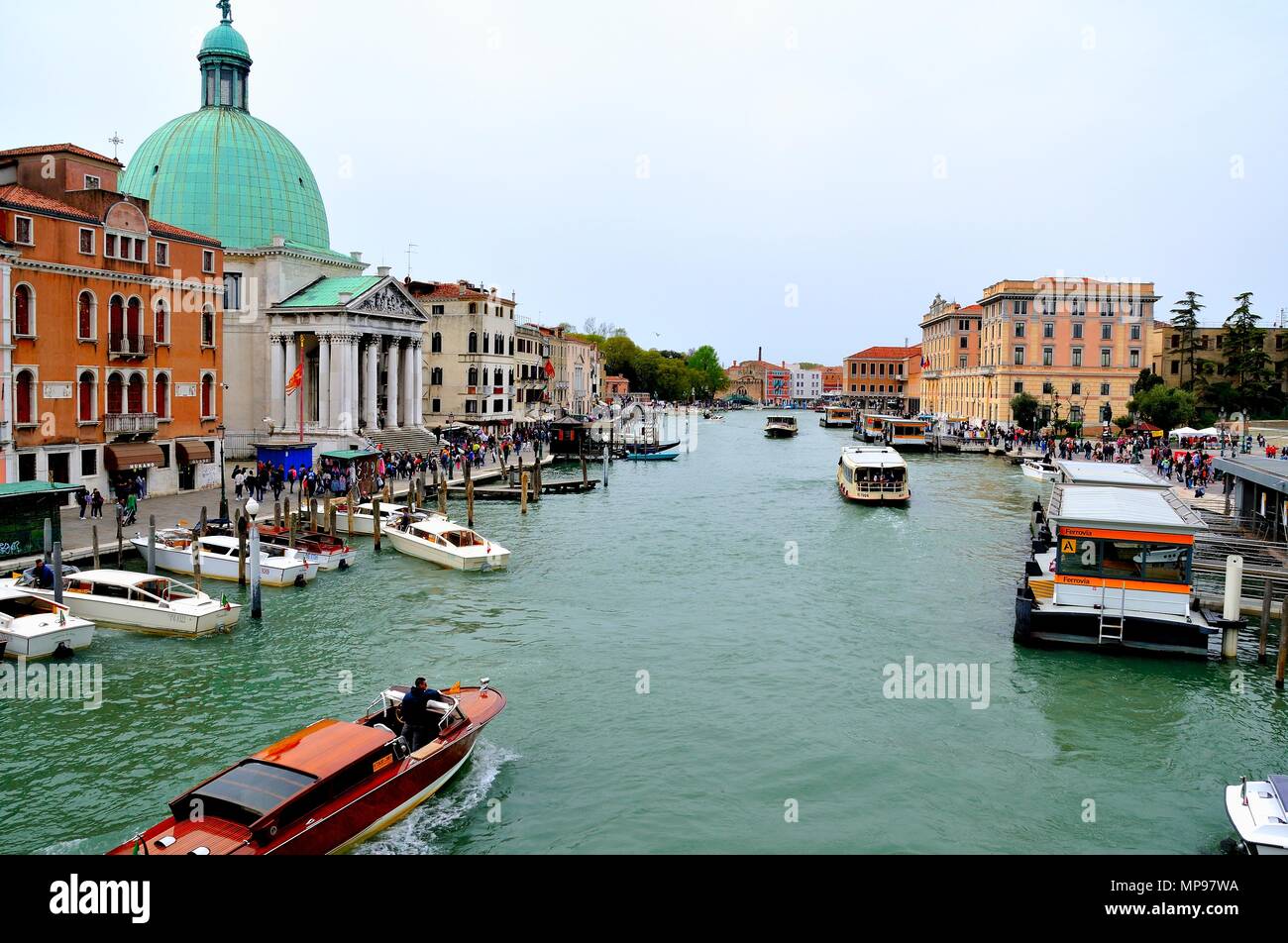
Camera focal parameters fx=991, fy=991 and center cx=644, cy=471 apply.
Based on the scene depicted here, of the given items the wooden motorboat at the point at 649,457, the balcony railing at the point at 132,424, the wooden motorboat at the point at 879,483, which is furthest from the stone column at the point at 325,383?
the wooden motorboat at the point at 879,483

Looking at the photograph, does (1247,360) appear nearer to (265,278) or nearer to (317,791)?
(265,278)

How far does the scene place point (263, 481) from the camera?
36.1 m

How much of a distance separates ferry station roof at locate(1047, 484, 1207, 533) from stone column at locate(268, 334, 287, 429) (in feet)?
135

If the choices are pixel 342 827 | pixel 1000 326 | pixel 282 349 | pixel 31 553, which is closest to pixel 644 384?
pixel 1000 326

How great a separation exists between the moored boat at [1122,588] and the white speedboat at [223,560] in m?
16.8

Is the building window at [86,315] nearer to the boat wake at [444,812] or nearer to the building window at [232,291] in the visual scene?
the building window at [232,291]

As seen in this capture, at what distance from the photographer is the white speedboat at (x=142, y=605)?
64.4ft

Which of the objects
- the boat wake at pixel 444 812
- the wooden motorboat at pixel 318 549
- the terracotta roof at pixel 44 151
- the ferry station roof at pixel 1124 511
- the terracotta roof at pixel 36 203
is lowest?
the boat wake at pixel 444 812

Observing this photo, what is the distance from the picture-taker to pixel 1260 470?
2855 cm

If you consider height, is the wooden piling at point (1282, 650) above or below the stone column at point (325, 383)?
below

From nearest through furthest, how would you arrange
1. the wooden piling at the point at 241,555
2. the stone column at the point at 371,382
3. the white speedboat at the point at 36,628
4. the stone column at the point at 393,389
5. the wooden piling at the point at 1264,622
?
the white speedboat at the point at 36,628, the wooden piling at the point at 1264,622, the wooden piling at the point at 241,555, the stone column at the point at 371,382, the stone column at the point at 393,389

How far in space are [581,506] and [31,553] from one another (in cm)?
2218
